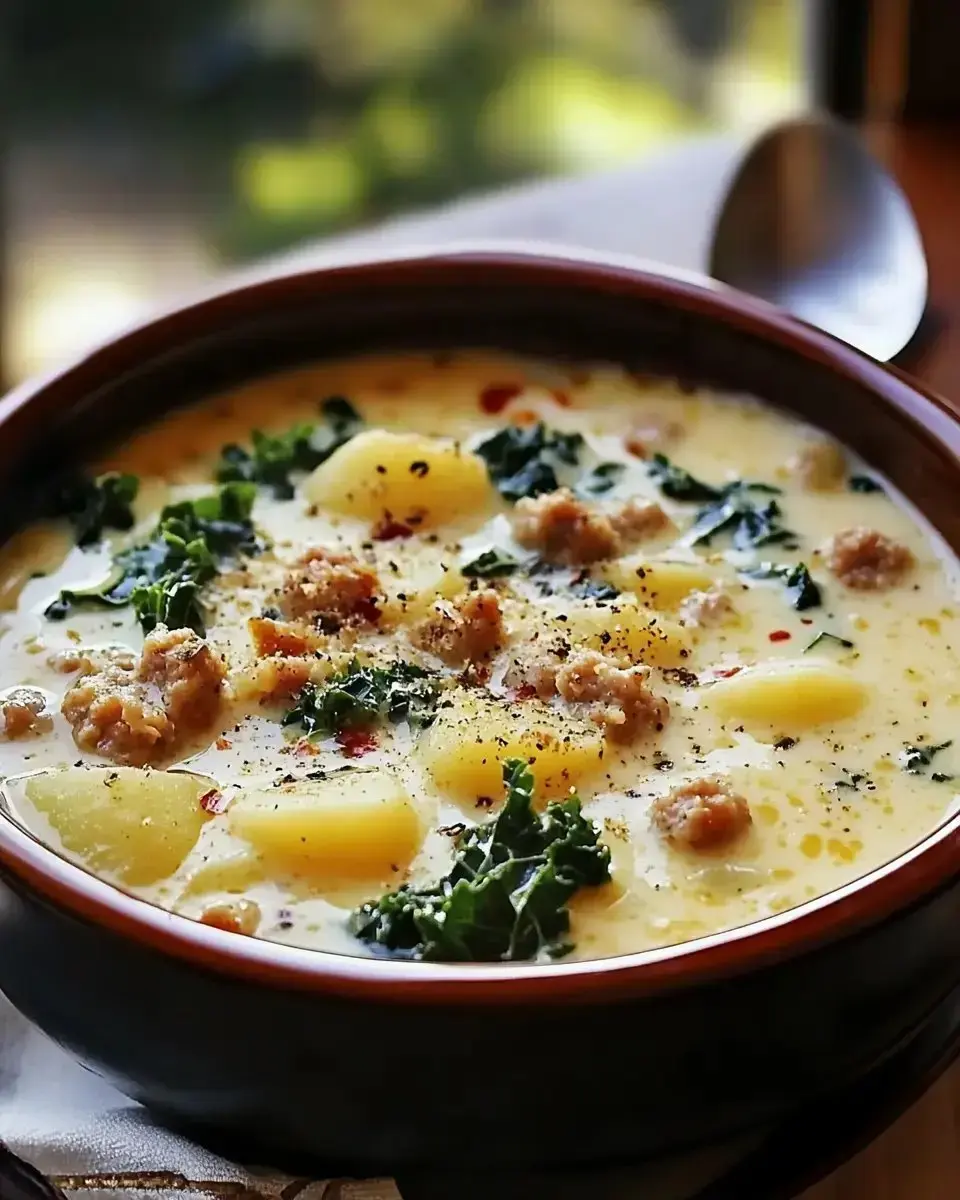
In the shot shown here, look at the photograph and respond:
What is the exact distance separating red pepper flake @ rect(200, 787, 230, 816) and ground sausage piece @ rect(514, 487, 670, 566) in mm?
682

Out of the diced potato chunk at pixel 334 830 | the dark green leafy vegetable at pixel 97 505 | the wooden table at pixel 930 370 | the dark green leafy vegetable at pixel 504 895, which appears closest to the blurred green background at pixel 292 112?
the wooden table at pixel 930 370

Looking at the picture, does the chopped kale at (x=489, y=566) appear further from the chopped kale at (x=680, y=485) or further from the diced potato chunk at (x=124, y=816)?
the diced potato chunk at (x=124, y=816)

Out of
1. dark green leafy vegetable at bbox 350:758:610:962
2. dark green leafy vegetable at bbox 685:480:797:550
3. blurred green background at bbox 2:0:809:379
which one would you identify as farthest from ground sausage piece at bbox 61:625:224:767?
blurred green background at bbox 2:0:809:379

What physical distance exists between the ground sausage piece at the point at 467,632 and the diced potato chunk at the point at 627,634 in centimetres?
10

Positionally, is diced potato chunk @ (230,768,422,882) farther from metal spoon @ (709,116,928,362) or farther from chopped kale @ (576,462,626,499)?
metal spoon @ (709,116,928,362)

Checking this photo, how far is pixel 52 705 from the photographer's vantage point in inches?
88.8

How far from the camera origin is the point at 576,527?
248 centimetres

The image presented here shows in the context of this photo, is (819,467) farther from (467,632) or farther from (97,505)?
Result: (97,505)

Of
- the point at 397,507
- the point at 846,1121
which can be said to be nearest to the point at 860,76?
the point at 397,507

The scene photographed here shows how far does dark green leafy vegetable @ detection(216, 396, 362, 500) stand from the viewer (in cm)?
271

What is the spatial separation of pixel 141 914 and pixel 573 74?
3.62 metres

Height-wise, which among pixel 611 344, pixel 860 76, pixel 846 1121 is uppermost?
pixel 860 76

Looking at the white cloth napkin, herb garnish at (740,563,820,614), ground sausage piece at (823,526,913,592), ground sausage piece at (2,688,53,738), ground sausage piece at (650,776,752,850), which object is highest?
ground sausage piece at (823,526,913,592)

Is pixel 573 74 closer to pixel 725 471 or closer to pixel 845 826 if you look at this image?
pixel 725 471
